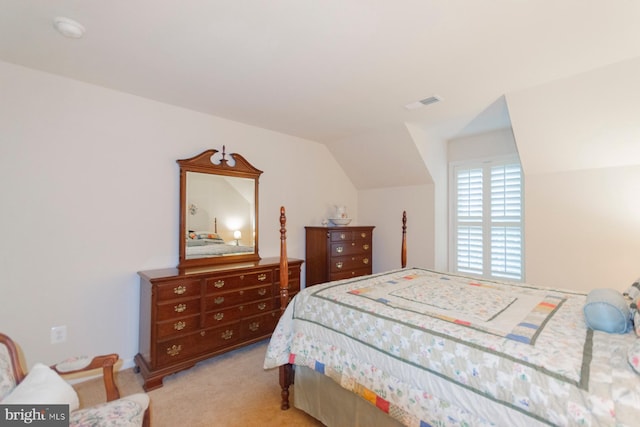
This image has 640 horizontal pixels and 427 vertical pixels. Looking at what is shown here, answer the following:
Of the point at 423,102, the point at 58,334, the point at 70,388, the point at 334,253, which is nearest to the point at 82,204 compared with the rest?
the point at 58,334

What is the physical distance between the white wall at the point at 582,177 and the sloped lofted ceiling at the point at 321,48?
0.33m

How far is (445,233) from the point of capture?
14.0 feet

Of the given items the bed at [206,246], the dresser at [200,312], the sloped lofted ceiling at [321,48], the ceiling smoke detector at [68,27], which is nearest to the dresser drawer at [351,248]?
the dresser at [200,312]

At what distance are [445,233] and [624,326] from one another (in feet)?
9.78

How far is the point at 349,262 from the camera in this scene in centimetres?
407

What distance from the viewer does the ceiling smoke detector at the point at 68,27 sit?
169 centimetres

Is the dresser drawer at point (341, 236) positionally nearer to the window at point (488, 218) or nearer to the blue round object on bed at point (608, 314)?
the window at point (488, 218)

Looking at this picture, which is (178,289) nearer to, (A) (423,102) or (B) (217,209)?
(B) (217,209)

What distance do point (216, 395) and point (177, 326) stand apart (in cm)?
64

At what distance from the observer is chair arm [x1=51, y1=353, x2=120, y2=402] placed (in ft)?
4.45

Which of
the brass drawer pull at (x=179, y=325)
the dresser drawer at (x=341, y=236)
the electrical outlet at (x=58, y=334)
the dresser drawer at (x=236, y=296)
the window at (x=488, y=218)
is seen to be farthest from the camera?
the dresser drawer at (x=341, y=236)

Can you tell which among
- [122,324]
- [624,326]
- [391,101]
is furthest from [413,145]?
[122,324]

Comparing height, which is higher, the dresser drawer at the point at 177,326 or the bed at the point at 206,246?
the bed at the point at 206,246

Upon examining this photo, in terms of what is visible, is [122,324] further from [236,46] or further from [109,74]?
[236,46]
